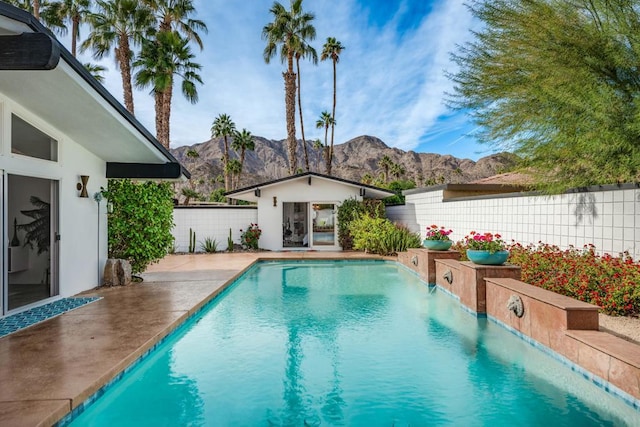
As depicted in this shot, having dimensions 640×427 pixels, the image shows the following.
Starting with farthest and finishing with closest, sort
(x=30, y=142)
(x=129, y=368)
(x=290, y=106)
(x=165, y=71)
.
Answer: (x=290, y=106) → (x=165, y=71) → (x=30, y=142) → (x=129, y=368)

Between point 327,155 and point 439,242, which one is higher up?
point 327,155

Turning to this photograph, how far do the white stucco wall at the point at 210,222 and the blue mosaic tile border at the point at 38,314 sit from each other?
8.46 meters

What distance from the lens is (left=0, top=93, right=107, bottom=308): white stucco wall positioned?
204 inches

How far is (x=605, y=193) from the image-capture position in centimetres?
547

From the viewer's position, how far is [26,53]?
11.4 ft

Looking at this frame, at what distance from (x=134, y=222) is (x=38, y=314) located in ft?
9.42

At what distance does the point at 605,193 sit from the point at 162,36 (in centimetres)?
1724

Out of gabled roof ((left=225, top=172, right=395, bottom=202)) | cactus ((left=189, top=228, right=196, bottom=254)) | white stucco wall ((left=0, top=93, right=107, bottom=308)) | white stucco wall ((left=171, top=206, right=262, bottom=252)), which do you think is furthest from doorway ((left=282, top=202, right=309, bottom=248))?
white stucco wall ((left=0, top=93, right=107, bottom=308))

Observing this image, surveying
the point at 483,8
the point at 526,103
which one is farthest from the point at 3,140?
the point at 526,103

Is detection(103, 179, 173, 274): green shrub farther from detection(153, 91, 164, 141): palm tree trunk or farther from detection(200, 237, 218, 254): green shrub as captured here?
detection(153, 91, 164, 141): palm tree trunk

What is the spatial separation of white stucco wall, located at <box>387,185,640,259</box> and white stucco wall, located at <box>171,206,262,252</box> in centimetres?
784

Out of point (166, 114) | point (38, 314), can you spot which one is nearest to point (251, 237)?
point (166, 114)

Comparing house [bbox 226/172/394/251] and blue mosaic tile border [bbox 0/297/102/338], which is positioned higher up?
house [bbox 226/172/394/251]

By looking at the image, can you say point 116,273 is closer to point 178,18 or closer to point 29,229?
point 29,229
